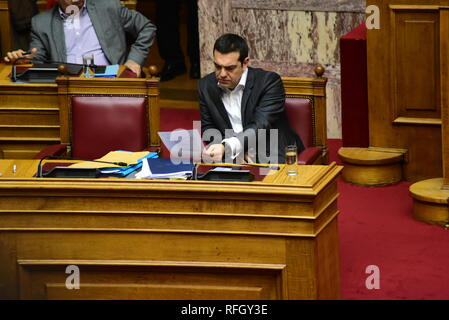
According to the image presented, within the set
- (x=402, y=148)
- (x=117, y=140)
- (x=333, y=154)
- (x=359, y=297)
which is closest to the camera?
(x=359, y=297)

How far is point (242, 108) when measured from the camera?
4.89 meters

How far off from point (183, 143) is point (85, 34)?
2.06 m

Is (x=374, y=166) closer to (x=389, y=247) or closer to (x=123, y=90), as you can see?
(x=389, y=247)

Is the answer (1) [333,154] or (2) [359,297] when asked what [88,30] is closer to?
(1) [333,154]

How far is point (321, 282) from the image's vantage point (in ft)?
12.0

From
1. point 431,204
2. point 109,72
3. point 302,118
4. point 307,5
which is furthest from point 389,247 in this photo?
point 307,5

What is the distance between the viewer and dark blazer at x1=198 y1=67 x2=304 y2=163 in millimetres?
4781

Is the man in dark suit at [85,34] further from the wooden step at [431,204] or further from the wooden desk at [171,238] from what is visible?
the wooden desk at [171,238]

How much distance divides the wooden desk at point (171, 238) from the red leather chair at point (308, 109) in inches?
44.8

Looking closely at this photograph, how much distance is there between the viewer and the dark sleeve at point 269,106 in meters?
4.76

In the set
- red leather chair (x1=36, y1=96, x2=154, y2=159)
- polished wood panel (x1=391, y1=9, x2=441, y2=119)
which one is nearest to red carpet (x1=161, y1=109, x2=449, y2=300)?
polished wood panel (x1=391, y1=9, x2=441, y2=119)

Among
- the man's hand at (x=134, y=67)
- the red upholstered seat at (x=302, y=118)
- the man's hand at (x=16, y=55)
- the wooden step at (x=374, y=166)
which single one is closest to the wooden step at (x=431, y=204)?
the wooden step at (x=374, y=166)

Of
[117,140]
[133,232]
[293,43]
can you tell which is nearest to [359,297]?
[133,232]

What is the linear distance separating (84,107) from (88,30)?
1.06m
